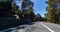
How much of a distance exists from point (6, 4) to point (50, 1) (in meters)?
15.7

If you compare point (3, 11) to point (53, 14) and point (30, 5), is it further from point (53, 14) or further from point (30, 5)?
point (30, 5)

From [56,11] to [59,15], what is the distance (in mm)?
1547

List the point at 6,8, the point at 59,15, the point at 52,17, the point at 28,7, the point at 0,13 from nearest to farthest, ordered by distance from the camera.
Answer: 1. the point at 0,13
2. the point at 6,8
3. the point at 59,15
4. the point at 52,17
5. the point at 28,7

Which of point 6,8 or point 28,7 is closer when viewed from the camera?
point 6,8

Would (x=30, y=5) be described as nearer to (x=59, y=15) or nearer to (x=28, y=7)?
(x=28, y=7)

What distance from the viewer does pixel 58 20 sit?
170ft

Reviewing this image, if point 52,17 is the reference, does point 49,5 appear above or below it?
above

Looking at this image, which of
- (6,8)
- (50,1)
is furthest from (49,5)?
(6,8)

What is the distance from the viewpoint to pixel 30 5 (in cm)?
9881

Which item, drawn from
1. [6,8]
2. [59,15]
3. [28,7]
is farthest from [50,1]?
[28,7]

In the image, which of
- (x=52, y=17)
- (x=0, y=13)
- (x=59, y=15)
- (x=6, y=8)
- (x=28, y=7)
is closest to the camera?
(x=0, y=13)

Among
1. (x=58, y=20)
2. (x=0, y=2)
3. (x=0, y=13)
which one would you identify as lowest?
(x=58, y=20)

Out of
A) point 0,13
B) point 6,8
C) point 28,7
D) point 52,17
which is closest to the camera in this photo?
point 0,13

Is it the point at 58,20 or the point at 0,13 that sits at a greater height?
the point at 0,13
